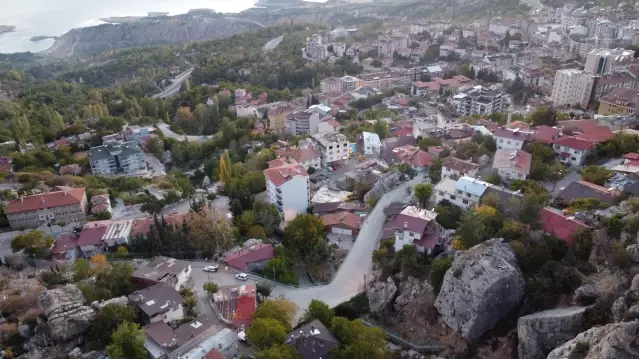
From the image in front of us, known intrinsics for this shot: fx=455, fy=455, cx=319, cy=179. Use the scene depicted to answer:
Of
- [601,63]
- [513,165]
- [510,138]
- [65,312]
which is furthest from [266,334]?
[601,63]

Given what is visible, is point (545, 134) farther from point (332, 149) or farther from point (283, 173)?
point (283, 173)

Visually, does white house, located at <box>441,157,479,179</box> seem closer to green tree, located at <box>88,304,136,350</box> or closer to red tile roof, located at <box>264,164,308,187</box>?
red tile roof, located at <box>264,164,308,187</box>

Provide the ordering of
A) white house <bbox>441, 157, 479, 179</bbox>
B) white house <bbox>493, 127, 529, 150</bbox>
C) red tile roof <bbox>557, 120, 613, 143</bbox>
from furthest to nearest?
white house <bbox>493, 127, 529, 150</bbox>, red tile roof <bbox>557, 120, 613, 143</bbox>, white house <bbox>441, 157, 479, 179</bbox>

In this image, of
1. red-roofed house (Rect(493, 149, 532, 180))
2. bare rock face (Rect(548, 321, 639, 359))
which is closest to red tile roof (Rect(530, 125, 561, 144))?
red-roofed house (Rect(493, 149, 532, 180))

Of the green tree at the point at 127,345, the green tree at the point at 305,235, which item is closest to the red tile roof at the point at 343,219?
the green tree at the point at 305,235

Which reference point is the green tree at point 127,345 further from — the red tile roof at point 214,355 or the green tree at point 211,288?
the green tree at point 211,288
